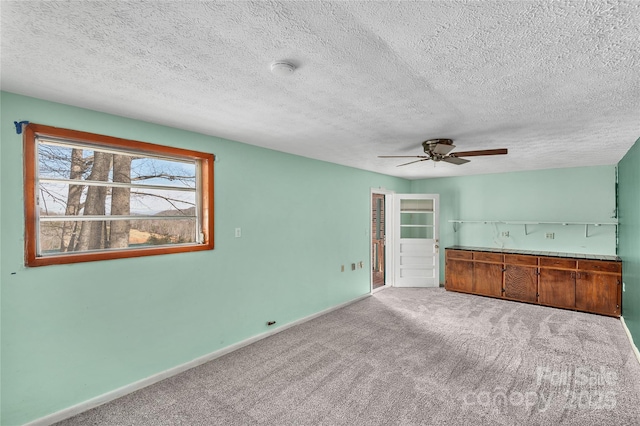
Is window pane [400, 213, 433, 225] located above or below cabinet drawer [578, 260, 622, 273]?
above

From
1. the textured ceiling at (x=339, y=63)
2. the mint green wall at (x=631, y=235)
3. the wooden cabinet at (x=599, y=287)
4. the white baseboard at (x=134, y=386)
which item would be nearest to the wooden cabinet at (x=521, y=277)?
the wooden cabinet at (x=599, y=287)

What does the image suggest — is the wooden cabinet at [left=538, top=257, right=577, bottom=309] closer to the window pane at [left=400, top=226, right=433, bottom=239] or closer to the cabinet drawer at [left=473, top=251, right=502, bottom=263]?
the cabinet drawer at [left=473, top=251, right=502, bottom=263]

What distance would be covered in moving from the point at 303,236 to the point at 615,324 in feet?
14.0

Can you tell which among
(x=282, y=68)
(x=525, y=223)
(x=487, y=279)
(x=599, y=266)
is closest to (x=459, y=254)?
(x=487, y=279)

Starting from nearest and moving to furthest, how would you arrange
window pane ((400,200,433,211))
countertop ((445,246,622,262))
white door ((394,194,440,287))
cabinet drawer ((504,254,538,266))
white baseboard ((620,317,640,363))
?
white baseboard ((620,317,640,363))
countertop ((445,246,622,262))
cabinet drawer ((504,254,538,266))
white door ((394,194,440,287))
window pane ((400,200,433,211))

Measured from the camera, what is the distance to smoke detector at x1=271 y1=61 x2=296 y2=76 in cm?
168

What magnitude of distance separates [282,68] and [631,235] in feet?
14.2

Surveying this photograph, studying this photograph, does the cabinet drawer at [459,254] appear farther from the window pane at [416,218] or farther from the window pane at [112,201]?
the window pane at [112,201]

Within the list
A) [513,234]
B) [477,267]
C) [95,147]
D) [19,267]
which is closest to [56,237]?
[19,267]

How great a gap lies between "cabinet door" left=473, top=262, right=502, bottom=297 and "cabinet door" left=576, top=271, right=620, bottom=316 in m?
1.06

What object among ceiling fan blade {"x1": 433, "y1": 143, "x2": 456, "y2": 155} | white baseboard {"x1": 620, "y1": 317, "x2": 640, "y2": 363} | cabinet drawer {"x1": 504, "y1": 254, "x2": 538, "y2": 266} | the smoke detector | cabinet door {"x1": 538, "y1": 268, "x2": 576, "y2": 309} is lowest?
white baseboard {"x1": 620, "y1": 317, "x2": 640, "y2": 363}

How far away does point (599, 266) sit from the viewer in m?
4.56

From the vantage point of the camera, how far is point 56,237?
2391mm

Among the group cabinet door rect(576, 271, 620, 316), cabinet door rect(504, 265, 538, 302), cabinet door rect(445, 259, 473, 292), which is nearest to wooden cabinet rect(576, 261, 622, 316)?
cabinet door rect(576, 271, 620, 316)
